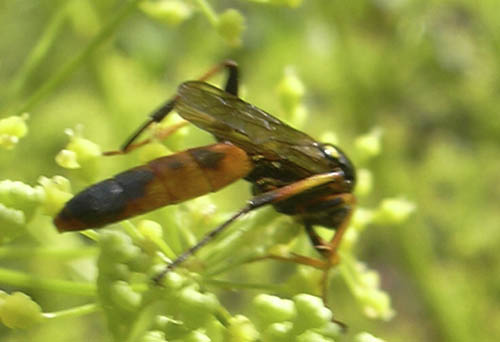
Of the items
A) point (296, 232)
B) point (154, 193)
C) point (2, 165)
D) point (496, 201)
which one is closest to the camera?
point (154, 193)

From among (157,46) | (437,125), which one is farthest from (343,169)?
(437,125)

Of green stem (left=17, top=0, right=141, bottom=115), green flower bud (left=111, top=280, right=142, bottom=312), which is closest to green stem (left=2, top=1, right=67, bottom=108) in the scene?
green stem (left=17, top=0, right=141, bottom=115)

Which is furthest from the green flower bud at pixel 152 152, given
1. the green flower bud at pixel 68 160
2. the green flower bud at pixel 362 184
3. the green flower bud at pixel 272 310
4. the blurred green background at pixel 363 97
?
the blurred green background at pixel 363 97

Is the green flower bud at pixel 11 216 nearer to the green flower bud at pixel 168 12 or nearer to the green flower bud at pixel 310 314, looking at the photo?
the green flower bud at pixel 310 314

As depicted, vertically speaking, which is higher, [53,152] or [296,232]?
[53,152]

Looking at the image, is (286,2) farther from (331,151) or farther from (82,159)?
(82,159)

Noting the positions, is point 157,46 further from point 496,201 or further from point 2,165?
point 496,201
